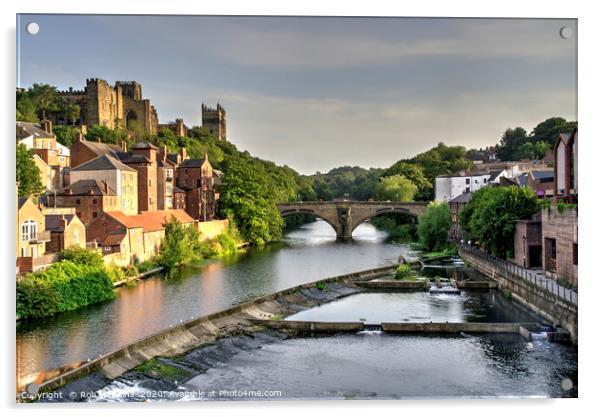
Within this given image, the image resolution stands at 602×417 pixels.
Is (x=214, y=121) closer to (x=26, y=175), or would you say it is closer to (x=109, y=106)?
(x=109, y=106)

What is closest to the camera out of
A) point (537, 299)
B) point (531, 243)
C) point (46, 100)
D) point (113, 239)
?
point (537, 299)

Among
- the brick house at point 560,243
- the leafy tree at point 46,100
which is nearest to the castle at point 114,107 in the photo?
the leafy tree at point 46,100

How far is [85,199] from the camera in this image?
2952 cm

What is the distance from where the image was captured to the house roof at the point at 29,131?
36338 mm

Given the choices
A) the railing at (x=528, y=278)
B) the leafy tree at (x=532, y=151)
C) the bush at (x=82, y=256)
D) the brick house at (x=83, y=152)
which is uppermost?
the leafy tree at (x=532, y=151)

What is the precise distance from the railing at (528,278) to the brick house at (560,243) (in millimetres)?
313

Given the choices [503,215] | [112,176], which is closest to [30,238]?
[112,176]

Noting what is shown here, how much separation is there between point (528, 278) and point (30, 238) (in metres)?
15.9

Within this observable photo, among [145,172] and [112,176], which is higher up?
[145,172]

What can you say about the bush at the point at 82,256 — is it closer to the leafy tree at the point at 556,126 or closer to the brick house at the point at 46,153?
the brick house at the point at 46,153

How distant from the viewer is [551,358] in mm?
14398

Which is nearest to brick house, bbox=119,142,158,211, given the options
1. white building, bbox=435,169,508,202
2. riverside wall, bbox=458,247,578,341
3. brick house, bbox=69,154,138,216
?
brick house, bbox=69,154,138,216

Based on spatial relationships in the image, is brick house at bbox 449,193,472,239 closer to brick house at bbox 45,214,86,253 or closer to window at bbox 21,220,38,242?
brick house at bbox 45,214,86,253

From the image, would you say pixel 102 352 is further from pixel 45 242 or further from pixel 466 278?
pixel 466 278
